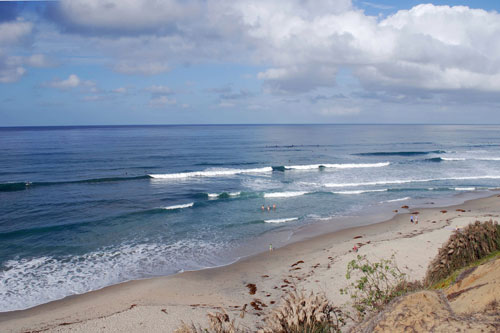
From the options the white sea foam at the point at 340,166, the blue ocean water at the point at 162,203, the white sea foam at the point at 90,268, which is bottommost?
the white sea foam at the point at 90,268

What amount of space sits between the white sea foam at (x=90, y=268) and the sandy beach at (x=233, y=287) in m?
0.92

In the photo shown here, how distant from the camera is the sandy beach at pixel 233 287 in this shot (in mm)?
12648

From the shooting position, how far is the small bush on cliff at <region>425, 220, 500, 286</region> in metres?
9.38

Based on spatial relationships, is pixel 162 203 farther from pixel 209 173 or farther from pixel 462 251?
pixel 462 251

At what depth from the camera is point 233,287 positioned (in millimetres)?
15586

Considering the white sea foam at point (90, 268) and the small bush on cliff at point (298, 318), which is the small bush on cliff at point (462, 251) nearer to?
the small bush on cliff at point (298, 318)

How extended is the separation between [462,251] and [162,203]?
88.0ft

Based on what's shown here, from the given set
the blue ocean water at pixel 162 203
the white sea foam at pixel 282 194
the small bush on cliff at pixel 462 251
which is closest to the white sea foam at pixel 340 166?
the blue ocean water at pixel 162 203

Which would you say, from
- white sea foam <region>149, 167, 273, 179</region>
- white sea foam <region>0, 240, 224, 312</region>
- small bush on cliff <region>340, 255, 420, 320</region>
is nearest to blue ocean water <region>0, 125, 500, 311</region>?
white sea foam <region>0, 240, 224, 312</region>

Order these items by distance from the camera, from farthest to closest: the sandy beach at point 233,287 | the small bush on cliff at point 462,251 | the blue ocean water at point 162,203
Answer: the blue ocean water at point 162,203 < the sandy beach at point 233,287 < the small bush on cliff at point 462,251

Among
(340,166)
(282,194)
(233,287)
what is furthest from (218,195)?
(340,166)

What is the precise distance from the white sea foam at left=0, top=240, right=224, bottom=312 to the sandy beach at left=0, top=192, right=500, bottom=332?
924 mm

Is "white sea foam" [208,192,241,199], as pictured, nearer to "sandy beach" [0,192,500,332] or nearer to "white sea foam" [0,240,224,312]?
"white sea foam" [0,240,224,312]

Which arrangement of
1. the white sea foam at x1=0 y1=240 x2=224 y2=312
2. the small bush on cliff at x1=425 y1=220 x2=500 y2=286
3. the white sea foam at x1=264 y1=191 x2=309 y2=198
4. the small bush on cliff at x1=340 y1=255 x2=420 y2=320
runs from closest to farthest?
the small bush on cliff at x1=340 y1=255 x2=420 y2=320
the small bush on cliff at x1=425 y1=220 x2=500 y2=286
the white sea foam at x1=0 y1=240 x2=224 y2=312
the white sea foam at x1=264 y1=191 x2=309 y2=198
